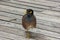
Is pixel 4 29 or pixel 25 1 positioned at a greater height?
pixel 25 1

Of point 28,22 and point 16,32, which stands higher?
point 28,22

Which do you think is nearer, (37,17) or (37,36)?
(37,36)

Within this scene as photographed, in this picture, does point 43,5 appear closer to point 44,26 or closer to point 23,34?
point 44,26

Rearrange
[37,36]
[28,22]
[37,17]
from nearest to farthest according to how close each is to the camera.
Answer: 1. [28,22]
2. [37,36]
3. [37,17]

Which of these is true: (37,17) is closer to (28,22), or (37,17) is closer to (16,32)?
(16,32)

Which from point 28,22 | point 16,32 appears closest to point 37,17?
point 16,32

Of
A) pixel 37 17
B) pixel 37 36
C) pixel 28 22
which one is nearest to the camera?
pixel 28 22

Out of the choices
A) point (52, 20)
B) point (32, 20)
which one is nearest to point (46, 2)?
point (52, 20)

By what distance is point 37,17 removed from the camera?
11.6 feet

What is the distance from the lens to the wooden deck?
2985mm

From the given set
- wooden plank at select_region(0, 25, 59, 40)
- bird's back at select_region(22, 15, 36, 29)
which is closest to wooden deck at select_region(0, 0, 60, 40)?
wooden plank at select_region(0, 25, 59, 40)

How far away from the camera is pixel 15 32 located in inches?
120

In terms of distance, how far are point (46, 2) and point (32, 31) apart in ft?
3.96

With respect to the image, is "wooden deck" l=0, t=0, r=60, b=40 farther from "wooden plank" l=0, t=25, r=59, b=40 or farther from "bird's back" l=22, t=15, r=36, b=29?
"bird's back" l=22, t=15, r=36, b=29
